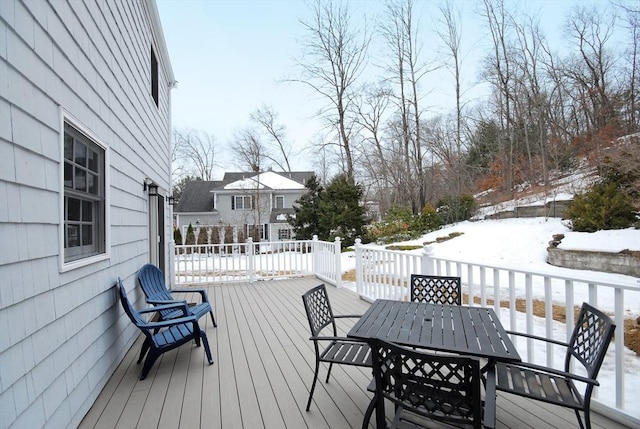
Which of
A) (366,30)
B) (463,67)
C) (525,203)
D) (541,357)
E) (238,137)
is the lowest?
(541,357)

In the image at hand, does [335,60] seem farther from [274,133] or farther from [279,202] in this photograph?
[279,202]

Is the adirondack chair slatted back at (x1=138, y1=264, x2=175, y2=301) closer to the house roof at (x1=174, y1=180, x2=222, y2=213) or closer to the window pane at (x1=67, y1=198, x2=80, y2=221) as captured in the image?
the window pane at (x1=67, y1=198, x2=80, y2=221)

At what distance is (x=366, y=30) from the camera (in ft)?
54.8

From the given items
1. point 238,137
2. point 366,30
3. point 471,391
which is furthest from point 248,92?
Answer: point 471,391

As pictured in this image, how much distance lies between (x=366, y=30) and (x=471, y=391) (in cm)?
1840

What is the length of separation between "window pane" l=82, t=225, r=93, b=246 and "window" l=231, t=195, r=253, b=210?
732 inches

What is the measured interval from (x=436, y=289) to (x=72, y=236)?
305cm

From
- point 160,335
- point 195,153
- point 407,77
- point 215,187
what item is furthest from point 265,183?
point 160,335

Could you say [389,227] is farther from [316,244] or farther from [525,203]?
[316,244]

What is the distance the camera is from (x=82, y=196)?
258 centimetres

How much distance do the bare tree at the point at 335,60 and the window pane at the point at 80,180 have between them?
47.7 feet

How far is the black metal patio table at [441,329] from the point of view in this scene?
1.81 metres

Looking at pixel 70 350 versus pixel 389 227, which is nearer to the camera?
pixel 70 350

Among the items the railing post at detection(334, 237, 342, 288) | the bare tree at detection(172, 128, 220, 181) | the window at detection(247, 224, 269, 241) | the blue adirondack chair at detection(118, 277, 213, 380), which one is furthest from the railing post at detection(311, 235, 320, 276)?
the bare tree at detection(172, 128, 220, 181)
